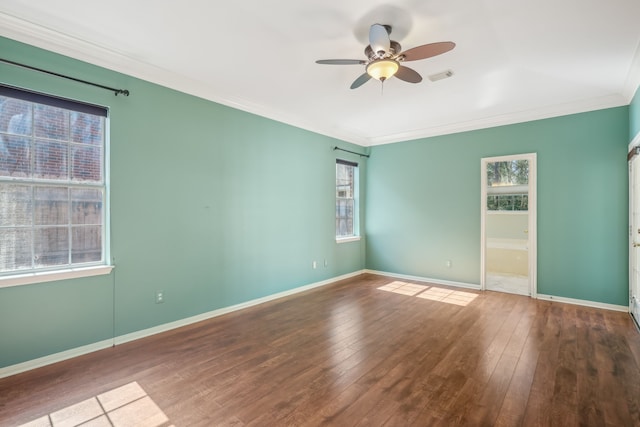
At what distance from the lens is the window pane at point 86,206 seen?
2.87 m

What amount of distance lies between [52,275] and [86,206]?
2.19 feet

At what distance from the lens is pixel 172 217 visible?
3.46 meters

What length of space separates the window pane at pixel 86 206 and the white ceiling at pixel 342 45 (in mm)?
1231

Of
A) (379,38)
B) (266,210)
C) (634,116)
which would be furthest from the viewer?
(266,210)

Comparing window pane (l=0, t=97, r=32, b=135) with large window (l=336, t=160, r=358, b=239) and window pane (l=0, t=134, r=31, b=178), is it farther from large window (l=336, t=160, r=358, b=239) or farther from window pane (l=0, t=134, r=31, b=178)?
large window (l=336, t=160, r=358, b=239)

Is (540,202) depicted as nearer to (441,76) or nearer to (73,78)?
(441,76)

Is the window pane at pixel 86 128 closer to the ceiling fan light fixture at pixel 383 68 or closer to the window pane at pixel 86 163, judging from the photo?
the window pane at pixel 86 163

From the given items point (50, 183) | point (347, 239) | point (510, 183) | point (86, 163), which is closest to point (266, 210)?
point (347, 239)

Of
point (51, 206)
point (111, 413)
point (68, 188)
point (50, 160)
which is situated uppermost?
point (50, 160)

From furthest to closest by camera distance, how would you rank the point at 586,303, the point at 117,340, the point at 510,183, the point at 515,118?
1. the point at 510,183
2. the point at 515,118
3. the point at 586,303
4. the point at 117,340

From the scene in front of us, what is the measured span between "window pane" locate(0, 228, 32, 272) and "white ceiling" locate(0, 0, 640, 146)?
5.19 ft

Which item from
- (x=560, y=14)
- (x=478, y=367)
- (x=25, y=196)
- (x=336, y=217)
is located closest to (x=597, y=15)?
(x=560, y=14)

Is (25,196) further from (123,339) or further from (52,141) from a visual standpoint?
(123,339)

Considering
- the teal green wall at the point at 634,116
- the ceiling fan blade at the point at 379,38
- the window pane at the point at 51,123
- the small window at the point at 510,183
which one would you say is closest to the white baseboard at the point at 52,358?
the window pane at the point at 51,123
